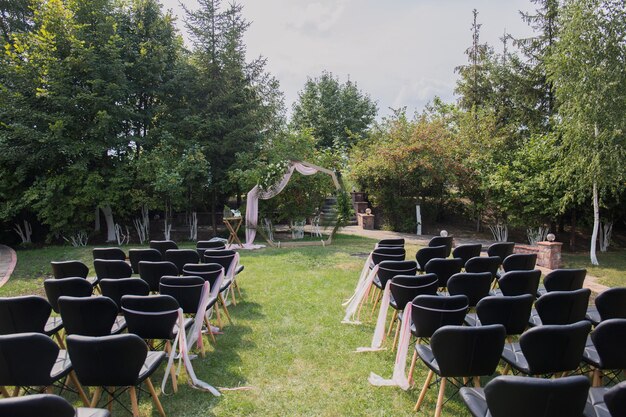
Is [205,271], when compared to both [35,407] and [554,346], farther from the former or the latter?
[554,346]

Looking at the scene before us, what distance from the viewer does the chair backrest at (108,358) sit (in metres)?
2.52

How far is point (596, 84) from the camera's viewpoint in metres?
8.34

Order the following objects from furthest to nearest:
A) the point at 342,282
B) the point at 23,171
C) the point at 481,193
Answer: the point at 481,193 < the point at 23,171 < the point at 342,282

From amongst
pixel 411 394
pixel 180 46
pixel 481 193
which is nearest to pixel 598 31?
pixel 481 193

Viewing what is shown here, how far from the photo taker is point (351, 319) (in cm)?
521

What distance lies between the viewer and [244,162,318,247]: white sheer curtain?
1145cm

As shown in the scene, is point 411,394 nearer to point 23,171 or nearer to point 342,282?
point 342,282

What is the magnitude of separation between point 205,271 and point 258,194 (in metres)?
6.89

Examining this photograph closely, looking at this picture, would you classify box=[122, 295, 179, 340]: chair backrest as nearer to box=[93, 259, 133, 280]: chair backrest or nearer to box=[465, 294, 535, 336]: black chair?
box=[93, 259, 133, 280]: chair backrest

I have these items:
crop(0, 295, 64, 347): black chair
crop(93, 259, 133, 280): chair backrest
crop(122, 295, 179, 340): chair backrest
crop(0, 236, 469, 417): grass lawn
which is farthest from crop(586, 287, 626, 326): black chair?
crop(93, 259, 133, 280): chair backrest

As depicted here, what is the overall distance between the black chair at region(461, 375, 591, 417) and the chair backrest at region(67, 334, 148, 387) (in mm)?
2186

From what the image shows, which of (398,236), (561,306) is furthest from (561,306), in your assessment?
(398,236)

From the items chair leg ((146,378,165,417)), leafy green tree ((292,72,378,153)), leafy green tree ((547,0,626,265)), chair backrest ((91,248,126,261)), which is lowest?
chair leg ((146,378,165,417))

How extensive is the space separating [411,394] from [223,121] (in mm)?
11854
